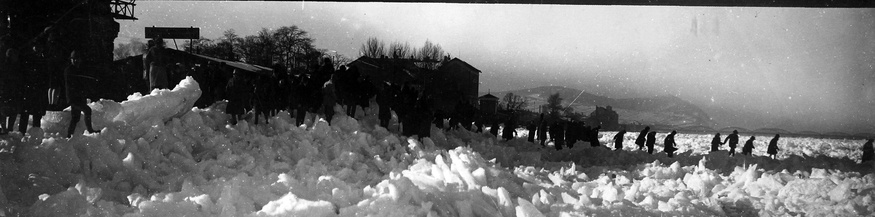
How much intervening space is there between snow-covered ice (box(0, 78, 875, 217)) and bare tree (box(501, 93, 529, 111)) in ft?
39.5

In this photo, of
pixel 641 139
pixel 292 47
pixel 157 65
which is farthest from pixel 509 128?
pixel 157 65

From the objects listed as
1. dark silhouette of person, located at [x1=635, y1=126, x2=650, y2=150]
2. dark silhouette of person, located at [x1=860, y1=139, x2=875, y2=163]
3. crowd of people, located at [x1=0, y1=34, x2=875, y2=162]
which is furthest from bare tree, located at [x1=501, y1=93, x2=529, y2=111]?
dark silhouette of person, located at [x1=860, y1=139, x2=875, y2=163]

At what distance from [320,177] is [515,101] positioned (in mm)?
21227

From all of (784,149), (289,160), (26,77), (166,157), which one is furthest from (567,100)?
(26,77)

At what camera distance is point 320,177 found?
6.93 metres

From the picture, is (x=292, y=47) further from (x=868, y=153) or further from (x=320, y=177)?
(x=868, y=153)

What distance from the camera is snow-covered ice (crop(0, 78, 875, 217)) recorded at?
5137 mm

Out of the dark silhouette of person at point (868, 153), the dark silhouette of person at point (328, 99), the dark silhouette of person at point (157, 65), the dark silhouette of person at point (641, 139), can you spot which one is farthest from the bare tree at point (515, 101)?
the dark silhouette of person at point (157, 65)

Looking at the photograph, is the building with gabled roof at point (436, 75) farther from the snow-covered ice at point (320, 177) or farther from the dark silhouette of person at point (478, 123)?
the snow-covered ice at point (320, 177)

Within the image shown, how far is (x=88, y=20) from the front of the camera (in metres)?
11.2

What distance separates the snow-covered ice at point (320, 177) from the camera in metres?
A: 5.14

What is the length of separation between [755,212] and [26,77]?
9599 mm

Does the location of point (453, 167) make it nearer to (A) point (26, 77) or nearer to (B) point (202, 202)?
(B) point (202, 202)

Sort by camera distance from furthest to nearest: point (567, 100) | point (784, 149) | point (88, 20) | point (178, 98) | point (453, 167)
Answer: point (567, 100)
point (784, 149)
point (88, 20)
point (178, 98)
point (453, 167)
